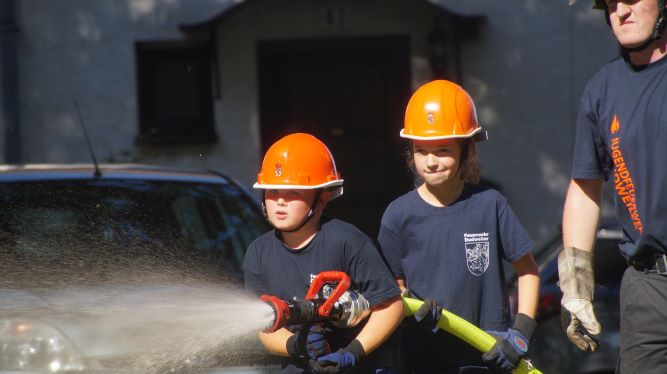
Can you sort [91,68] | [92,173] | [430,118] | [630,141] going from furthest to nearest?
1. [91,68]
2. [92,173]
3. [430,118]
4. [630,141]

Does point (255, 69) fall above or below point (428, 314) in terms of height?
above

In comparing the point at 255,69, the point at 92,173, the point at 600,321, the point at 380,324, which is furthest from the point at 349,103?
the point at 380,324

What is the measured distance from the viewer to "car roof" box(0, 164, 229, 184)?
5.26 metres

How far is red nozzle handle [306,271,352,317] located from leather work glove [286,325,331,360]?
128mm

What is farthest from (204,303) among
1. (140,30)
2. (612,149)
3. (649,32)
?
(140,30)

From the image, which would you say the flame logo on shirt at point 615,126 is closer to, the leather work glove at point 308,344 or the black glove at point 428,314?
the black glove at point 428,314

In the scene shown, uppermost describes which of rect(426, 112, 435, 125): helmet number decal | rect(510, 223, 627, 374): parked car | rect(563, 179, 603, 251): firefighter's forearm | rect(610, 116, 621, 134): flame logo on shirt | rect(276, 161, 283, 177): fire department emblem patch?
rect(426, 112, 435, 125): helmet number decal

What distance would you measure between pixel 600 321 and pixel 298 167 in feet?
8.77

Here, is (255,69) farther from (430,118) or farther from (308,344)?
(308,344)

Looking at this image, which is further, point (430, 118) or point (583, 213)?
point (430, 118)

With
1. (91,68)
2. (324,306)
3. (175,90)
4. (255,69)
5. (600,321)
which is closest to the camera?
(324,306)

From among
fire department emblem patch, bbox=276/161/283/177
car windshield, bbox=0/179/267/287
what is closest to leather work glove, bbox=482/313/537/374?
fire department emblem patch, bbox=276/161/283/177

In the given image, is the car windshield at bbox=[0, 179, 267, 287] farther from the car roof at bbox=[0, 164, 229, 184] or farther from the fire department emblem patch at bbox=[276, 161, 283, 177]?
the fire department emblem patch at bbox=[276, 161, 283, 177]

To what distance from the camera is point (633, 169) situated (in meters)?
3.84
